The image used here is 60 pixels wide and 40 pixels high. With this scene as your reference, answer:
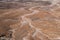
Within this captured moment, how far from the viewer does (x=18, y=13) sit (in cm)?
346

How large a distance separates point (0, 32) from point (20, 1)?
92.6 inches

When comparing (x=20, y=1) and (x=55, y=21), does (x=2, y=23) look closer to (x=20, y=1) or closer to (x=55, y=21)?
(x=55, y=21)

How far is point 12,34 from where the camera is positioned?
2.38 m

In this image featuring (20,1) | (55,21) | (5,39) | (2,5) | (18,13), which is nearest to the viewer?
(5,39)

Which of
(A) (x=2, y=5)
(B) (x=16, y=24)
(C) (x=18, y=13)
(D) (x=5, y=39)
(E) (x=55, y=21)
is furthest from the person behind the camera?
(A) (x=2, y=5)

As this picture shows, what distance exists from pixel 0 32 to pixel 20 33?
0.35 metres

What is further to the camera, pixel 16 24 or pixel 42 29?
pixel 16 24

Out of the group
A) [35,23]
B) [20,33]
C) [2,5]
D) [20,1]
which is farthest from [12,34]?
[20,1]

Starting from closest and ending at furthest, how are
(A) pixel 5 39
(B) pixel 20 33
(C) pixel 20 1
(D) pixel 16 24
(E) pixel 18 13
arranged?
(A) pixel 5 39
(B) pixel 20 33
(D) pixel 16 24
(E) pixel 18 13
(C) pixel 20 1

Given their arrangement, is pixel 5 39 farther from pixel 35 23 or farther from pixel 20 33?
pixel 35 23

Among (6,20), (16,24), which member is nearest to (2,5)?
(6,20)

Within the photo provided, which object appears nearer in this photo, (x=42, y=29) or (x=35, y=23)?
(x=42, y=29)

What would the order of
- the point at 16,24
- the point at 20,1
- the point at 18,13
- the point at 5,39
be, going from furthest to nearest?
1. the point at 20,1
2. the point at 18,13
3. the point at 16,24
4. the point at 5,39

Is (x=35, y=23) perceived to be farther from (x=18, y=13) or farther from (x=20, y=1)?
(x=20, y=1)
